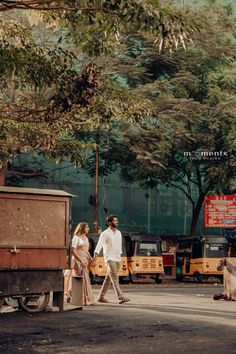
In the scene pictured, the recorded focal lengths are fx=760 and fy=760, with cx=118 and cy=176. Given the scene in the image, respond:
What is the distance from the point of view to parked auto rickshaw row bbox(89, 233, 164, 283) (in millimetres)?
34531

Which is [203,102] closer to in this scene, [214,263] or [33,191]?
[214,263]

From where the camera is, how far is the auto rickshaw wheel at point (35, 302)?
14.5 m

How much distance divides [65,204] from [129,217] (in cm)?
3661

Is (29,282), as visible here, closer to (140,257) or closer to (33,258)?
(33,258)

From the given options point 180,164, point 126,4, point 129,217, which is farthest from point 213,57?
point 126,4

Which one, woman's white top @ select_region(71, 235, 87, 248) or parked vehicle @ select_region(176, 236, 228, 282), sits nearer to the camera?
woman's white top @ select_region(71, 235, 87, 248)

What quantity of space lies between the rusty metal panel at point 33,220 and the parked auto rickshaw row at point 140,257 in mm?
19061

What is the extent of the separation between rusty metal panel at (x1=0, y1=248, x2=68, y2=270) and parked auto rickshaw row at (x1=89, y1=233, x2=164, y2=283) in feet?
62.7

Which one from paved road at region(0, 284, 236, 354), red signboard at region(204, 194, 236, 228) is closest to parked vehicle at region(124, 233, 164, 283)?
red signboard at region(204, 194, 236, 228)

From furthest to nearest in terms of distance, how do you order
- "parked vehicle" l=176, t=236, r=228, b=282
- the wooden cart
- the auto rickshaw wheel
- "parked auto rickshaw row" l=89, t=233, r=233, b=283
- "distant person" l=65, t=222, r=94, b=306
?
"parked vehicle" l=176, t=236, r=228, b=282
"parked auto rickshaw row" l=89, t=233, r=233, b=283
"distant person" l=65, t=222, r=94, b=306
the auto rickshaw wheel
the wooden cart

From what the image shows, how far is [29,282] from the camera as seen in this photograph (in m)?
14.0

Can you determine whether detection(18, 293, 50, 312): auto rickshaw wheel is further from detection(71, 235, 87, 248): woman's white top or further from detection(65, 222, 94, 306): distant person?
detection(71, 235, 87, 248): woman's white top

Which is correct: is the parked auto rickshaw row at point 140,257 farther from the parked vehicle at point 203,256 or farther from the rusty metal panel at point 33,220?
the rusty metal panel at point 33,220

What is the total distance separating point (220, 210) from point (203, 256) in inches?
351
